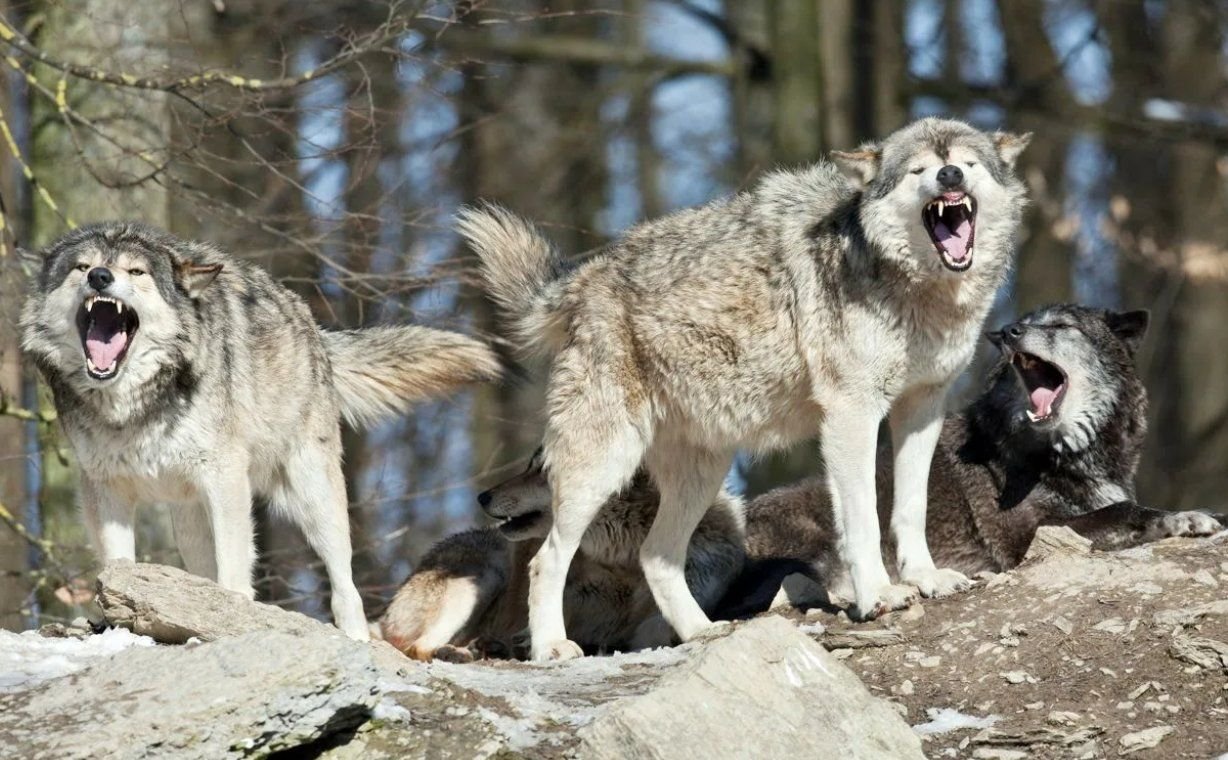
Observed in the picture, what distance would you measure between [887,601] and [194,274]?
327 centimetres

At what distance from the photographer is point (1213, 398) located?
59.8ft

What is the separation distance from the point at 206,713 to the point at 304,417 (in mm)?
2993

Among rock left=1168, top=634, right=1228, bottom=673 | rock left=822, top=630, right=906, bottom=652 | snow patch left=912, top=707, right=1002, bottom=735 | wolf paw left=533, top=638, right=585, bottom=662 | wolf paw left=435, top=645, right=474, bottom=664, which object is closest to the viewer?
snow patch left=912, top=707, right=1002, bottom=735

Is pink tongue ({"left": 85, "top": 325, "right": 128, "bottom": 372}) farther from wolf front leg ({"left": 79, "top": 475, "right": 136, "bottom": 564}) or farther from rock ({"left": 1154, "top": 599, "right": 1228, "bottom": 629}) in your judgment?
rock ({"left": 1154, "top": 599, "right": 1228, "bottom": 629})

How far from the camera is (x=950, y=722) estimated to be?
6.23 m

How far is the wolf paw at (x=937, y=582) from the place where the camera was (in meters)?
7.31

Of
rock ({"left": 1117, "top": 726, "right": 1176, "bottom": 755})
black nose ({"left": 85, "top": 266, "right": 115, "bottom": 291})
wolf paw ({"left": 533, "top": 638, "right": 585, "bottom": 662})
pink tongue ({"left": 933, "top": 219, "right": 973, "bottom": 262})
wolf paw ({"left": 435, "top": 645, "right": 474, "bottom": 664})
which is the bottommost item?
rock ({"left": 1117, "top": 726, "right": 1176, "bottom": 755})

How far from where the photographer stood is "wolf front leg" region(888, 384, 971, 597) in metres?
7.65

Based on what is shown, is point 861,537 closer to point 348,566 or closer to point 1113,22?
point 348,566

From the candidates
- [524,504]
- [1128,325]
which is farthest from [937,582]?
[524,504]

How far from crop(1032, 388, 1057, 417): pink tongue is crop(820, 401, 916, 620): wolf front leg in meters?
1.45

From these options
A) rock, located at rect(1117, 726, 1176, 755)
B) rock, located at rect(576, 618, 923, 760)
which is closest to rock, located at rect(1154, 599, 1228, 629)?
rock, located at rect(1117, 726, 1176, 755)

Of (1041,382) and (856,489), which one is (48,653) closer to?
(856,489)

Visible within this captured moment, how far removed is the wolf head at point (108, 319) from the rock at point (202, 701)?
1.86 meters
